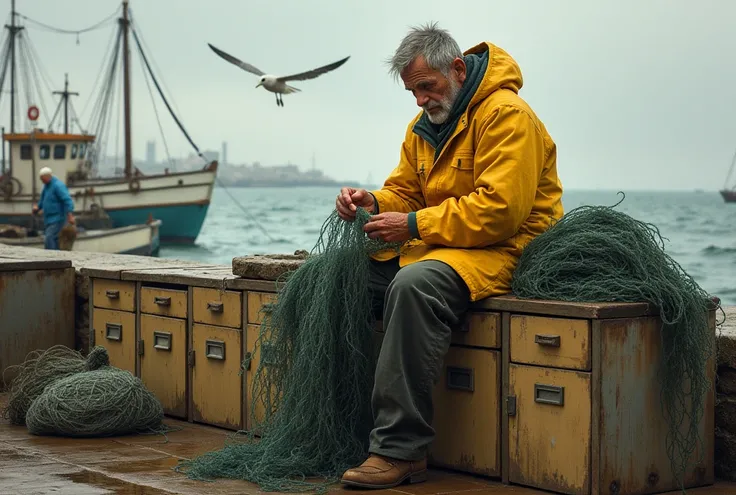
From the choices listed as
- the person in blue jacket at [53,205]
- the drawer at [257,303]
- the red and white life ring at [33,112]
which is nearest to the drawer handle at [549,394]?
the drawer at [257,303]

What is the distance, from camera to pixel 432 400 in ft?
14.3

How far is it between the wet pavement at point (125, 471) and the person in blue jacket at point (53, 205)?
13150 mm

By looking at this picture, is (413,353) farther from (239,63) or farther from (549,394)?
(239,63)

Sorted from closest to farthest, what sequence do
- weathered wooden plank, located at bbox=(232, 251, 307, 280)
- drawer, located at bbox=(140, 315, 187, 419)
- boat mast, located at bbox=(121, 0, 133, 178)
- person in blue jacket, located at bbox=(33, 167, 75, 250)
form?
1. weathered wooden plank, located at bbox=(232, 251, 307, 280)
2. drawer, located at bbox=(140, 315, 187, 419)
3. person in blue jacket, located at bbox=(33, 167, 75, 250)
4. boat mast, located at bbox=(121, 0, 133, 178)

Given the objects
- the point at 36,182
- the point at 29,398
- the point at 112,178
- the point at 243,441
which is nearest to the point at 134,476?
the point at 243,441

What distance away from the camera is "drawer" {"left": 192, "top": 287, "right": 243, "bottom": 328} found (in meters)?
5.36

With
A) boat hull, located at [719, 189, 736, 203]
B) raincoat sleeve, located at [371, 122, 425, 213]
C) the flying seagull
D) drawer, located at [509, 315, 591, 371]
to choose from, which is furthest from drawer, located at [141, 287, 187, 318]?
boat hull, located at [719, 189, 736, 203]

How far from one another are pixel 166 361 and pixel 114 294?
0.50 meters

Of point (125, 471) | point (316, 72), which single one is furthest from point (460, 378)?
point (316, 72)

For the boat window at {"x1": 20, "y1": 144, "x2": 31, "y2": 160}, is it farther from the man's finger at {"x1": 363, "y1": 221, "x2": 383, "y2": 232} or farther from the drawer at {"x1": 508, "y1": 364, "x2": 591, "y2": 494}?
the drawer at {"x1": 508, "y1": 364, "x2": 591, "y2": 494}

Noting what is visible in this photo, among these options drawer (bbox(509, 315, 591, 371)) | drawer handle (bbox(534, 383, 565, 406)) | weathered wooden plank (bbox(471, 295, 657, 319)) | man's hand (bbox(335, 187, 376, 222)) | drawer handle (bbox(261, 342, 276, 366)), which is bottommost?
drawer handle (bbox(534, 383, 565, 406))

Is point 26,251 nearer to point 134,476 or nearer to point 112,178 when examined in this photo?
point 134,476

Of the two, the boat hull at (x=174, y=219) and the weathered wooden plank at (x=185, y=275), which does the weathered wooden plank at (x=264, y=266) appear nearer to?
the weathered wooden plank at (x=185, y=275)

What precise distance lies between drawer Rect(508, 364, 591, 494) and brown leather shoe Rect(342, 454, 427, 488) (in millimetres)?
343
